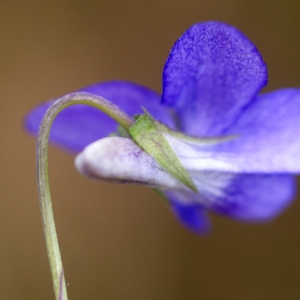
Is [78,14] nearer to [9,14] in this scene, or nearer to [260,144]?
[9,14]

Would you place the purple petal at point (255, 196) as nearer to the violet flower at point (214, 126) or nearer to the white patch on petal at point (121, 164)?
the violet flower at point (214, 126)

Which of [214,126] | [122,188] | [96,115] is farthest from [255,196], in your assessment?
[122,188]

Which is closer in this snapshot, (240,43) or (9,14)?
(240,43)

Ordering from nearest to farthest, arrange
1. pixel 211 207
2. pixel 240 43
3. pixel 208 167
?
pixel 240 43
pixel 208 167
pixel 211 207

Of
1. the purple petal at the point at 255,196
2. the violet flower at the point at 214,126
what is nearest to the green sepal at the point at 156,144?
the violet flower at the point at 214,126

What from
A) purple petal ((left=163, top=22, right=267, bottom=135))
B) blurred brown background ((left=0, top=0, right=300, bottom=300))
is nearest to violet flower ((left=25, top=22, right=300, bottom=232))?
purple petal ((left=163, top=22, right=267, bottom=135))

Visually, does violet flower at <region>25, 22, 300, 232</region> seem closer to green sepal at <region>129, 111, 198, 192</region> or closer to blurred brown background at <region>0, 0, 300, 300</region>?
green sepal at <region>129, 111, 198, 192</region>

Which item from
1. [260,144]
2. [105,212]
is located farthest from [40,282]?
[260,144]
